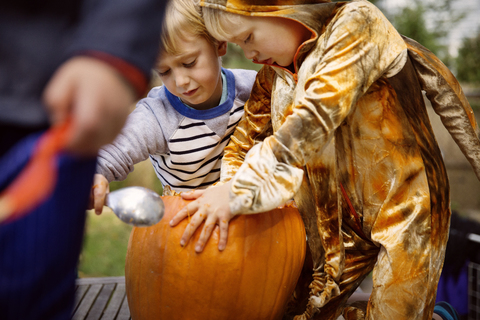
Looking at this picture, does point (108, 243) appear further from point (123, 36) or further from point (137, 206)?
point (123, 36)

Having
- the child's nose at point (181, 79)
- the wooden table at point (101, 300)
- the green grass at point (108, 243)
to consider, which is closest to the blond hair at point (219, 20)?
the child's nose at point (181, 79)

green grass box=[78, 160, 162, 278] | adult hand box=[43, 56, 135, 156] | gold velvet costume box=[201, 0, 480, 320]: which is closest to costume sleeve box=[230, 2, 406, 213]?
gold velvet costume box=[201, 0, 480, 320]

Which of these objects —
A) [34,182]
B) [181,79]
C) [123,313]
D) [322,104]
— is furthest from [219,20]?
[123,313]

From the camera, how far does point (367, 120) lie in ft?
3.98

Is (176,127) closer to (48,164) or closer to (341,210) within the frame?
(341,210)

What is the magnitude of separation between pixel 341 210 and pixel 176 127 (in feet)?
2.11

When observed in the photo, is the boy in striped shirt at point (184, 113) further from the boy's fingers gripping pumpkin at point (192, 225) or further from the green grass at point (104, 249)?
the green grass at point (104, 249)

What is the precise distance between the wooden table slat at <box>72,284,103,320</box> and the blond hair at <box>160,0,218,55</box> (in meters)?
1.12

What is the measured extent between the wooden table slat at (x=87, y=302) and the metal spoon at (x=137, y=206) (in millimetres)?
953

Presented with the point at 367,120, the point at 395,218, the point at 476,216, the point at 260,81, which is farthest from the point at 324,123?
the point at 476,216

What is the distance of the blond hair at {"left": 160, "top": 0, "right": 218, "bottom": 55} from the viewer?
131cm

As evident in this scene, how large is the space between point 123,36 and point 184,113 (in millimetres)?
978

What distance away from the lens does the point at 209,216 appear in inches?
44.5

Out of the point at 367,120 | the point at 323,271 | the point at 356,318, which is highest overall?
the point at 367,120
